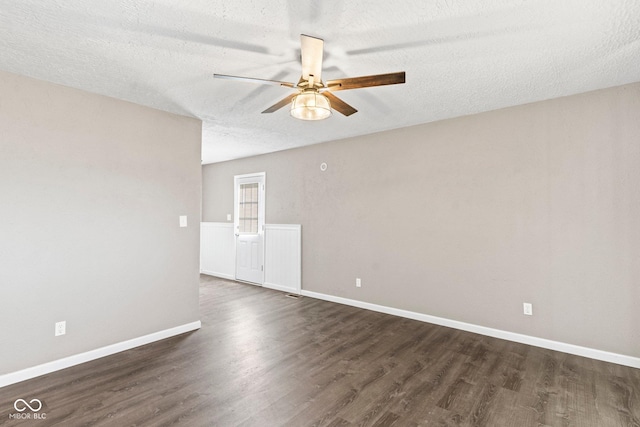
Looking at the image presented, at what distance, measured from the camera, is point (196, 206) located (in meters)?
3.76

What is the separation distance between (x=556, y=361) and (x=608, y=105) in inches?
95.7

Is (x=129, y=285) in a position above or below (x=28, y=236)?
below

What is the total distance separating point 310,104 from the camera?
82.7 inches

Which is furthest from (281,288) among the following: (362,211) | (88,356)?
(88,356)

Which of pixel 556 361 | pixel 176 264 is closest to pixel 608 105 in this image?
pixel 556 361

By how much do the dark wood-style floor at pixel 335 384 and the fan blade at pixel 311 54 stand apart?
2288 mm

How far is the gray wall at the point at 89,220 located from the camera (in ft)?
8.33

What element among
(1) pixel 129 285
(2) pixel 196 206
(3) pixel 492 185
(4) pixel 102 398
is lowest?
(4) pixel 102 398

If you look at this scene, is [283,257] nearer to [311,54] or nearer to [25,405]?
[25,405]

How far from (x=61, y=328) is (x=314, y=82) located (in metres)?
3.02

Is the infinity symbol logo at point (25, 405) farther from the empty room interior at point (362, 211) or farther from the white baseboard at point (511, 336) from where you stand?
the white baseboard at point (511, 336)

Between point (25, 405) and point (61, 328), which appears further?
point (61, 328)

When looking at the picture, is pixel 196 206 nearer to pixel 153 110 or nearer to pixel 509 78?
pixel 153 110

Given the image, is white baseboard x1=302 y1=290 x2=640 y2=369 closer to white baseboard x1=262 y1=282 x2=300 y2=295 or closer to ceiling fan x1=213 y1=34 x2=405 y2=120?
white baseboard x1=262 y1=282 x2=300 y2=295
